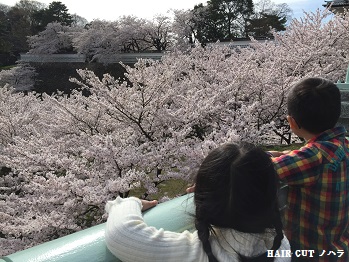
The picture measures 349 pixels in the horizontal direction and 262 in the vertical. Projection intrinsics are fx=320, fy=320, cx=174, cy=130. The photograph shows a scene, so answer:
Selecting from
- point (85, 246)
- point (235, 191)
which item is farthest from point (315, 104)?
point (85, 246)

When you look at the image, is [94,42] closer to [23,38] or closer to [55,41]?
[55,41]

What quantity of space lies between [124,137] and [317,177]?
4.33m

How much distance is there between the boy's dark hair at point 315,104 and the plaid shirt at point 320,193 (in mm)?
58

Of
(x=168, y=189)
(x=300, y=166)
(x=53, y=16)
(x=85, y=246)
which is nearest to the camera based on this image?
(x=85, y=246)

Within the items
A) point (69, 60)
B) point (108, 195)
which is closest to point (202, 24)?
point (69, 60)

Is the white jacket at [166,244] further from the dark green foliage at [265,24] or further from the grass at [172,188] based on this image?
the dark green foliage at [265,24]

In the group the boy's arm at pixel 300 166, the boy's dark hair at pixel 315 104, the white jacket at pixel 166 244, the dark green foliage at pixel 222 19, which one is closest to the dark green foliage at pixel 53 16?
the dark green foliage at pixel 222 19

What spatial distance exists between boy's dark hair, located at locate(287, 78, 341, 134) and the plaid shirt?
58 millimetres

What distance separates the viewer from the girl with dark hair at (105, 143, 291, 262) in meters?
0.98

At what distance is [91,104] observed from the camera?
6391 millimetres

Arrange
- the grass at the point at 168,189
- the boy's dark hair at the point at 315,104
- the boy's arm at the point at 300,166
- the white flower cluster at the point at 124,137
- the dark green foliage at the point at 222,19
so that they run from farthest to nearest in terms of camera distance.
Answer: the dark green foliage at the point at 222,19 < the grass at the point at 168,189 < the white flower cluster at the point at 124,137 < the boy's dark hair at the point at 315,104 < the boy's arm at the point at 300,166

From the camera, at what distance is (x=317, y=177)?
1406 mm

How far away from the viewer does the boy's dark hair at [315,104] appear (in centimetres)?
147

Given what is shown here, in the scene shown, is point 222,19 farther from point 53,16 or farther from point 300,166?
point 300,166
